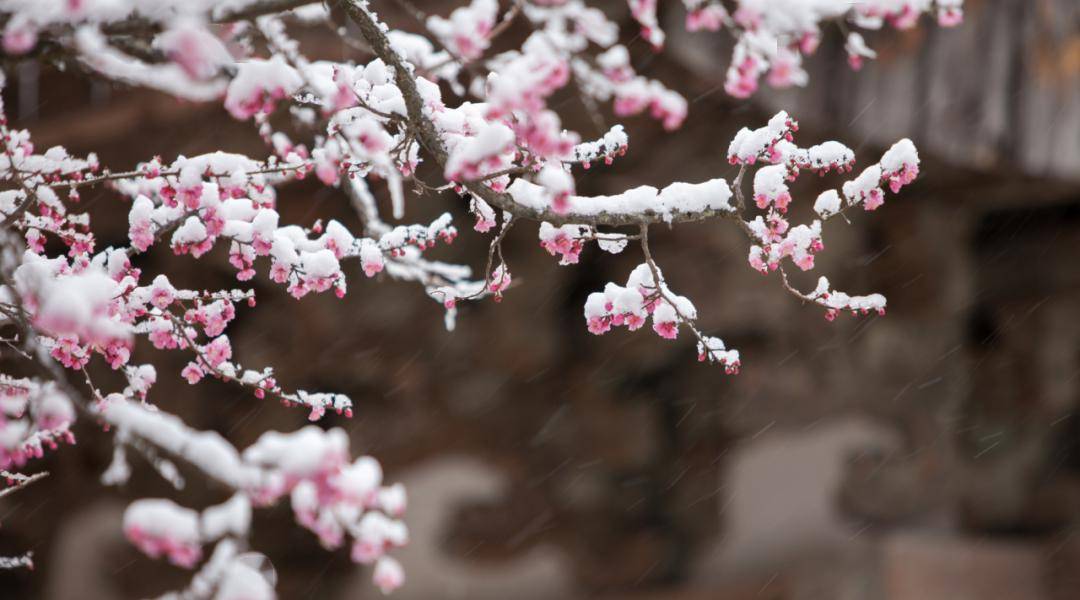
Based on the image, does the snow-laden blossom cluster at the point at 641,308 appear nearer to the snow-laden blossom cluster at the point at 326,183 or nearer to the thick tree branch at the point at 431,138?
the snow-laden blossom cluster at the point at 326,183

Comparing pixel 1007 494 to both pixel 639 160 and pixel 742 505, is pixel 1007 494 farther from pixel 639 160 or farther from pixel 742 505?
pixel 639 160

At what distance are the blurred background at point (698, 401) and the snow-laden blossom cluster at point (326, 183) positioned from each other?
74.3 inches

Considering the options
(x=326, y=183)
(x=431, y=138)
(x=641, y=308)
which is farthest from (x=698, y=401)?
(x=431, y=138)

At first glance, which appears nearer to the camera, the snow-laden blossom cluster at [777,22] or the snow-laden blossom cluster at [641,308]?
the snow-laden blossom cluster at [777,22]

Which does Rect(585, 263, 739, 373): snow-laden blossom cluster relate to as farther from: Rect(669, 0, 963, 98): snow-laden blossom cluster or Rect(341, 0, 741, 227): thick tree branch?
Rect(669, 0, 963, 98): snow-laden blossom cluster

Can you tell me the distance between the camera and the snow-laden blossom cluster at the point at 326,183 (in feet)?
2.64

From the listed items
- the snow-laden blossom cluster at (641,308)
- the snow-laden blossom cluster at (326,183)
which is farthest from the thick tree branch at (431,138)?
the snow-laden blossom cluster at (641,308)

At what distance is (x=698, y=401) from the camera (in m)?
3.52

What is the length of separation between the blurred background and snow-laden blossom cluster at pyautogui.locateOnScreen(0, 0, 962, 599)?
6.19ft

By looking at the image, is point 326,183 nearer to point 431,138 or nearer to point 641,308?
point 431,138

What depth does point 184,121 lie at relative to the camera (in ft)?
10.5

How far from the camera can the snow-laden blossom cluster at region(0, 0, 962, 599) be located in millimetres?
806

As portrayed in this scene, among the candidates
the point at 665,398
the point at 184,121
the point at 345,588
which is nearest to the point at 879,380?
the point at 665,398

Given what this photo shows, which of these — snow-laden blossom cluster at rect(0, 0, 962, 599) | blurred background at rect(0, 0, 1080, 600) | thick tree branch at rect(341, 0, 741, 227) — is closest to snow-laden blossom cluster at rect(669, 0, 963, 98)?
snow-laden blossom cluster at rect(0, 0, 962, 599)
